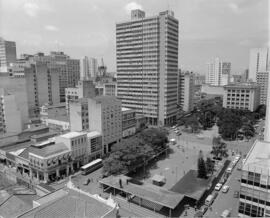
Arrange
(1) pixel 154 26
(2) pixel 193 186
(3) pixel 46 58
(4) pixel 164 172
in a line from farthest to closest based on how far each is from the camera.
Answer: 1. (3) pixel 46 58
2. (1) pixel 154 26
3. (4) pixel 164 172
4. (2) pixel 193 186

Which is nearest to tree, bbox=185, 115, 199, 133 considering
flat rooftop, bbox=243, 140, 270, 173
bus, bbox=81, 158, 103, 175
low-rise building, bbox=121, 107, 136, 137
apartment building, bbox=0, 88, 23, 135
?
low-rise building, bbox=121, 107, 136, 137

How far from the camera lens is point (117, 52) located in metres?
63.7

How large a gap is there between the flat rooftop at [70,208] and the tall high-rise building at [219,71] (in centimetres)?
13781

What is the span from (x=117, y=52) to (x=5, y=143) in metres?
38.5

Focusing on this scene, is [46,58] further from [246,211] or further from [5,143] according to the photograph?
[246,211]

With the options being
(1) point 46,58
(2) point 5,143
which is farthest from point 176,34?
(1) point 46,58

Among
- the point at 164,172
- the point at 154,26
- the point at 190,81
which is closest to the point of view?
the point at 164,172

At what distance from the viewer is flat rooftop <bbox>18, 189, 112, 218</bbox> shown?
14.0 meters

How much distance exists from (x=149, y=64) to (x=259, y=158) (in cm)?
4265

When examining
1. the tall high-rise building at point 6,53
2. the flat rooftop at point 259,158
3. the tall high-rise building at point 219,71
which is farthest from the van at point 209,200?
the tall high-rise building at point 219,71

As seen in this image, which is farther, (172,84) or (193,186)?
(172,84)

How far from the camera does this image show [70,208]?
1476cm

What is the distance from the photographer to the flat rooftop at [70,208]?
552 inches

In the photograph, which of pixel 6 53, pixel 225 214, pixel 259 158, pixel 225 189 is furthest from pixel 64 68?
pixel 259 158
